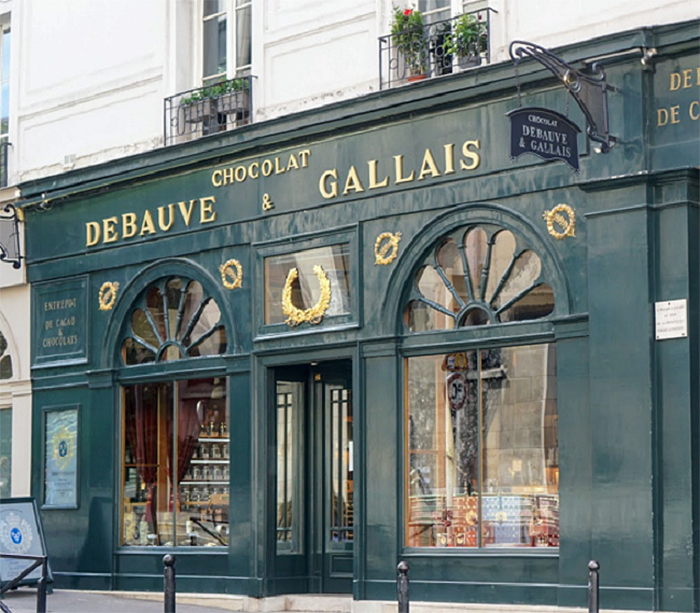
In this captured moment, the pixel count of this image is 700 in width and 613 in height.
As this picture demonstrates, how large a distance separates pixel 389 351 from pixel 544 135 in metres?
3.23

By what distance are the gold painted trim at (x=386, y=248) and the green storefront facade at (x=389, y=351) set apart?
3cm

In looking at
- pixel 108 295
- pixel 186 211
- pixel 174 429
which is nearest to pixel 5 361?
pixel 108 295

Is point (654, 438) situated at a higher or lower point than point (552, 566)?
higher

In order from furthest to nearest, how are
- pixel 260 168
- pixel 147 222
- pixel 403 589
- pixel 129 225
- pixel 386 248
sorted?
pixel 129 225
pixel 147 222
pixel 260 168
pixel 386 248
pixel 403 589

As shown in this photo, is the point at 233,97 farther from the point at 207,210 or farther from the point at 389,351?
the point at 389,351

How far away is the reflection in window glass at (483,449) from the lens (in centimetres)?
1412

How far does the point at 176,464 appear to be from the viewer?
1762cm

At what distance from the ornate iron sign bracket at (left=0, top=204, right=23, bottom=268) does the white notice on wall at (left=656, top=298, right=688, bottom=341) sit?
9.84m

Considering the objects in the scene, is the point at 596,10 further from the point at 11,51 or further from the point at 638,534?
the point at 11,51

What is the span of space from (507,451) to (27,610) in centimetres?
567

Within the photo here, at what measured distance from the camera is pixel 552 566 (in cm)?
1376

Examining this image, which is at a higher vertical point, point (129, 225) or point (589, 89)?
Answer: point (589, 89)

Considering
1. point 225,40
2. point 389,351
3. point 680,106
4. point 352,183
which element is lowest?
point 389,351

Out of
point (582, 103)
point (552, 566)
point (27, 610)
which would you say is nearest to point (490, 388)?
point (552, 566)
